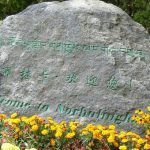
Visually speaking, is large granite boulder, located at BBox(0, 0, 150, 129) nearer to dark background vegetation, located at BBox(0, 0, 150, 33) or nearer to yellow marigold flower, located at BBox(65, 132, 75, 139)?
yellow marigold flower, located at BBox(65, 132, 75, 139)

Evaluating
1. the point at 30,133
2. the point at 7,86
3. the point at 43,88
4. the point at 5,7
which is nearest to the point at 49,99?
the point at 43,88

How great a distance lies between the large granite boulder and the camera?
508cm

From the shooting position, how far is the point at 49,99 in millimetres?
5117

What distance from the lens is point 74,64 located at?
17.4 feet

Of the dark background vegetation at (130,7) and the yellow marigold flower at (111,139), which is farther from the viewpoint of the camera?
the dark background vegetation at (130,7)

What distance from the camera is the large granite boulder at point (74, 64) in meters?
5.08

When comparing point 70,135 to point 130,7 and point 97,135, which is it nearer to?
point 97,135

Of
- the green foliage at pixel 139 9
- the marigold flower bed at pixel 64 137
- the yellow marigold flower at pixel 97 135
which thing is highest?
the yellow marigold flower at pixel 97 135

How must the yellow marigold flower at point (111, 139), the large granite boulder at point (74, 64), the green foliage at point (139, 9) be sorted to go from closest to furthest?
the yellow marigold flower at point (111, 139), the large granite boulder at point (74, 64), the green foliage at point (139, 9)

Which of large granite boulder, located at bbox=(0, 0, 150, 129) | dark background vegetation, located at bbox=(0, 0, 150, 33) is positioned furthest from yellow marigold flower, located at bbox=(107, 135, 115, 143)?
dark background vegetation, located at bbox=(0, 0, 150, 33)

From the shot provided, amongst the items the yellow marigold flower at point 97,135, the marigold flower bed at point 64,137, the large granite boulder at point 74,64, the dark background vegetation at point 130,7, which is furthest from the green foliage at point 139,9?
the yellow marigold flower at point 97,135

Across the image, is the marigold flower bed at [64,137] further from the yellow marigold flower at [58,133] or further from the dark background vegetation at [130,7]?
the dark background vegetation at [130,7]

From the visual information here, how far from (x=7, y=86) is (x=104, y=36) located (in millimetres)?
1251

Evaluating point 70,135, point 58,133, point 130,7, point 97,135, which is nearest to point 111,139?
point 97,135
